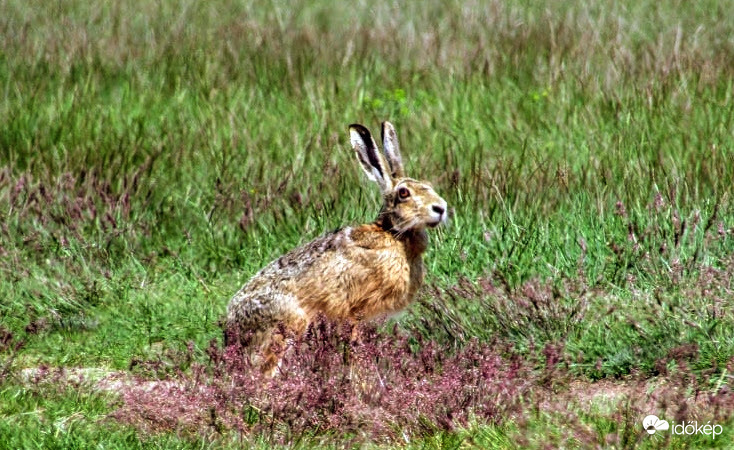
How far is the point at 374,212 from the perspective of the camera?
7.76 m

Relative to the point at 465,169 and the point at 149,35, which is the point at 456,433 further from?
the point at 149,35

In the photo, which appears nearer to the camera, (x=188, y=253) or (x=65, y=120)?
(x=188, y=253)

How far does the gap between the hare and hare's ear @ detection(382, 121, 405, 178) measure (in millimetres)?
233

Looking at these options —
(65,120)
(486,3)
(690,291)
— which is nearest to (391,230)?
(690,291)

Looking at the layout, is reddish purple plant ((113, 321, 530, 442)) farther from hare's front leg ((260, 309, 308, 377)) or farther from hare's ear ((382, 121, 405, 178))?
hare's ear ((382, 121, 405, 178))

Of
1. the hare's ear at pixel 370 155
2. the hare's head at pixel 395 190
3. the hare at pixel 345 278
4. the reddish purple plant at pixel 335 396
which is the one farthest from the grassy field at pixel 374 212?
the hare's ear at pixel 370 155

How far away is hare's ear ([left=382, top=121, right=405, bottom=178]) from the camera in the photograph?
6570 mm

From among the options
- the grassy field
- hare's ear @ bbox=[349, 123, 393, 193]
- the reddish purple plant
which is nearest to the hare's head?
hare's ear @ bbox=[349, 123, 393, 193]

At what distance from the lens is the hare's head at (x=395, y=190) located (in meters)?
6.15

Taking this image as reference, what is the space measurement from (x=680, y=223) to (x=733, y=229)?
0.88ft

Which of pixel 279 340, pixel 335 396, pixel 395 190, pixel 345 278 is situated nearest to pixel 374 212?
pixel 395 190

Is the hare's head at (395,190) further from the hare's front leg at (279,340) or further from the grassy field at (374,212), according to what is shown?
the hare's front leg at (279,340)

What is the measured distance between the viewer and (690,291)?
5.81 metres

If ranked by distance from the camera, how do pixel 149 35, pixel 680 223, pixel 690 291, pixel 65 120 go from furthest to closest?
pixel 149 35, pixel 65 120, pixel 680 223, pixel 690 291
